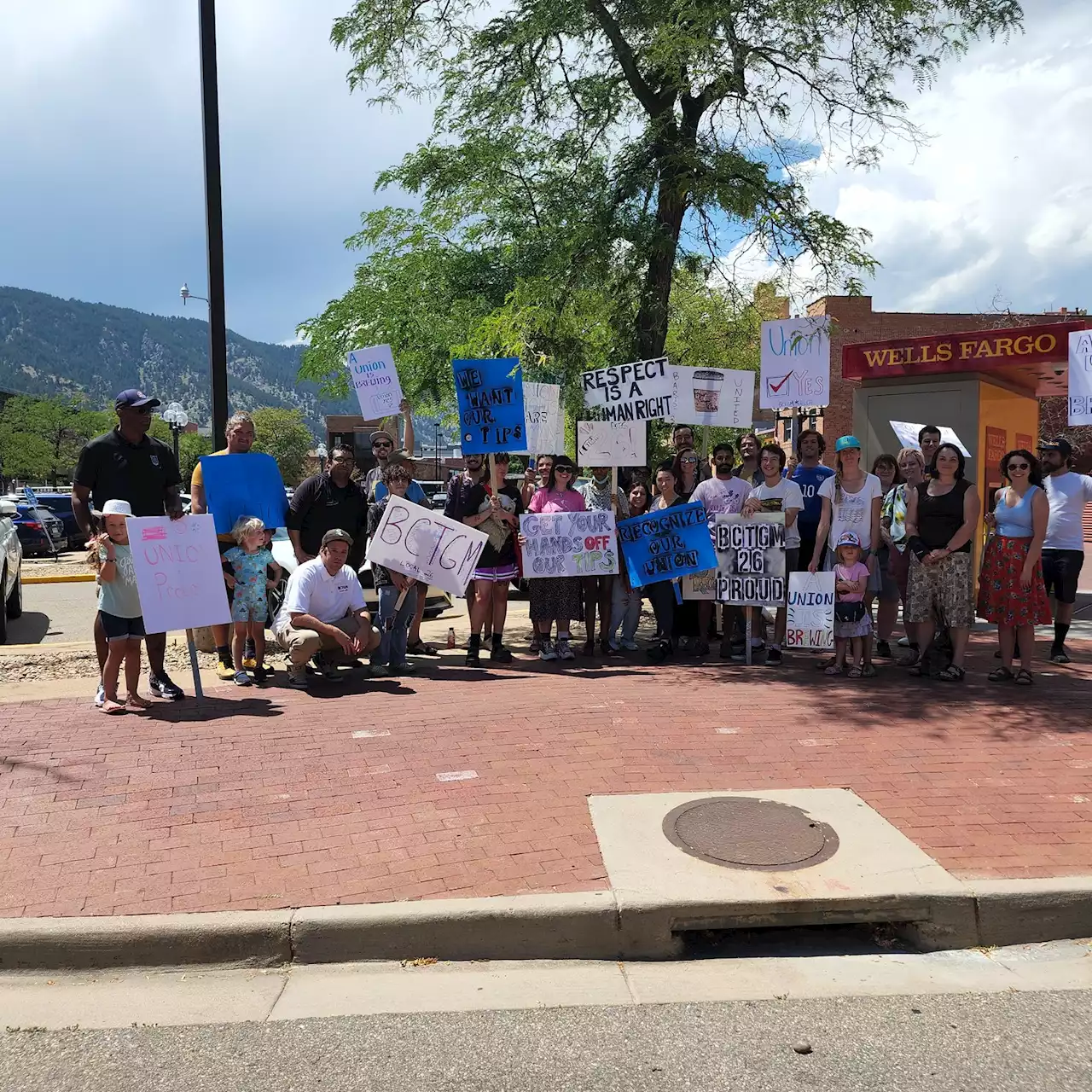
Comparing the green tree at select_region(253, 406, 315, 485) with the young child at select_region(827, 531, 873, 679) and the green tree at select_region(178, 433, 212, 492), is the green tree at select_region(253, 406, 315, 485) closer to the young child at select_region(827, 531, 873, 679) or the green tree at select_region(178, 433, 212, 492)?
the green tree at select_region(178, 433, 212, 492)

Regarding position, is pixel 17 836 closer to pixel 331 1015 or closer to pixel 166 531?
pixel 331 1015

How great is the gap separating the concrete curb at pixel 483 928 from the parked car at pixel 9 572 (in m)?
8.35

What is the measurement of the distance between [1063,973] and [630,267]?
8128 mm

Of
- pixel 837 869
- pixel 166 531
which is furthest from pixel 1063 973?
pixel 166 531

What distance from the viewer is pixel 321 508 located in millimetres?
7770

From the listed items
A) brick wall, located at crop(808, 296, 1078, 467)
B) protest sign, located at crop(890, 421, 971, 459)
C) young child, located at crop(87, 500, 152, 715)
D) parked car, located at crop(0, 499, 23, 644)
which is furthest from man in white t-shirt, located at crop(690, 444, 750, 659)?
brick wall, located at crop(808, 296, 1078, 467)

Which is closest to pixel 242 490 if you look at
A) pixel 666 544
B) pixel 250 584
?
pixel 250 584

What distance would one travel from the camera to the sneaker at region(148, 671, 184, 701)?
22.1ft

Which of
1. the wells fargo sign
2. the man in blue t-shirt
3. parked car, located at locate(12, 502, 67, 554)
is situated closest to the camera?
the man in blue t-shirt

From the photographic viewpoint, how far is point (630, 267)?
396 inches

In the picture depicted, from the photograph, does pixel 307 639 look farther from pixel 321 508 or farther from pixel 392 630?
pixel 321 508

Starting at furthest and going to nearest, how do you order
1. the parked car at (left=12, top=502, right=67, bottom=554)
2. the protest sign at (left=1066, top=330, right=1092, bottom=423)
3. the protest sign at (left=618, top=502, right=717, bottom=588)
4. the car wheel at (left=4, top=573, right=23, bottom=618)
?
the parked car at (left=12, top=502, right=67, bottom=554) < the car wheel at (left=4, top=573, right=23, bottom=618) < the protest sign at (left=1066, top=330, right=1092, bottom=423) < the protest sign at (left=618, top=502, right=717, bottom=588)

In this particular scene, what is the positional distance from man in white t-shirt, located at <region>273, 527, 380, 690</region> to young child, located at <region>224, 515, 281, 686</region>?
Result: 219 millimetres

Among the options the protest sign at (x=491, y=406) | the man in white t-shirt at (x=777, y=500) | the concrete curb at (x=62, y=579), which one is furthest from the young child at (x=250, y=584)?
the concrete curb at (x=62, y=579)
